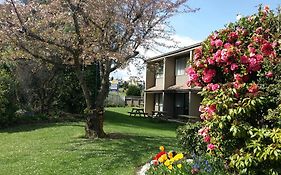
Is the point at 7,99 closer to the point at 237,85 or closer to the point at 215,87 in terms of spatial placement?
the point at 215,87

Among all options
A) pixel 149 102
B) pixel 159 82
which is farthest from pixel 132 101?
pixel 159 82

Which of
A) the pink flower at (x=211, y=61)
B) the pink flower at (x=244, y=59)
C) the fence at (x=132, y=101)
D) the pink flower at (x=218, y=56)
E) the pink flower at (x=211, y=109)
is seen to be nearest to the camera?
the pink flower at (x=211, y=109)

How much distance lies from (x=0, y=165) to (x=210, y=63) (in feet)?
24.5

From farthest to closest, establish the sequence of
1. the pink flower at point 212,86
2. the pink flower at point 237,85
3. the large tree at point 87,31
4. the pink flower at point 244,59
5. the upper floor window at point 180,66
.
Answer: the upper floor window at point 180,66
the large tree at point 87,31
the pink flower at point 212,86
the pink flower at point 244,59
the pink flower at point 237,85

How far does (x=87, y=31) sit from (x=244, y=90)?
11.1m

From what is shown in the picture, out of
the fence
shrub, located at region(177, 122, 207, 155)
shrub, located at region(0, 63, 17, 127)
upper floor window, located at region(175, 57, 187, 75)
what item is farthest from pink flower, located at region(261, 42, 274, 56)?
the fence

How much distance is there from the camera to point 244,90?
6098 mm

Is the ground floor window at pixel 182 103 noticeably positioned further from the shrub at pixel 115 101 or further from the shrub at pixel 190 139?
the shrub at pixel 190 139

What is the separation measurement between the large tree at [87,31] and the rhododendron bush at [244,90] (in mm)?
8133

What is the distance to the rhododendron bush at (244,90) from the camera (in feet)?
18.1

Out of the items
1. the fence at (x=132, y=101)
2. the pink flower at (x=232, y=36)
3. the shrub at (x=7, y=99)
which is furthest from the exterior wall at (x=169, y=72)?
the pink flower at (x=232, y=36)

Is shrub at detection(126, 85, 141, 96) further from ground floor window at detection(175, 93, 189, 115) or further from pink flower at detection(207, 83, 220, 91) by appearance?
pink flower at detection(207, 83, 220, 91)

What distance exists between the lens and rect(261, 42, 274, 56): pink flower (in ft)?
20.5

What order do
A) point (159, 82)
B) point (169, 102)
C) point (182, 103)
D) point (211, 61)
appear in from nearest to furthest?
1. point (211, 61)
2. point (182, 103)
3. point (169, 102)
4. point (159, 82)
